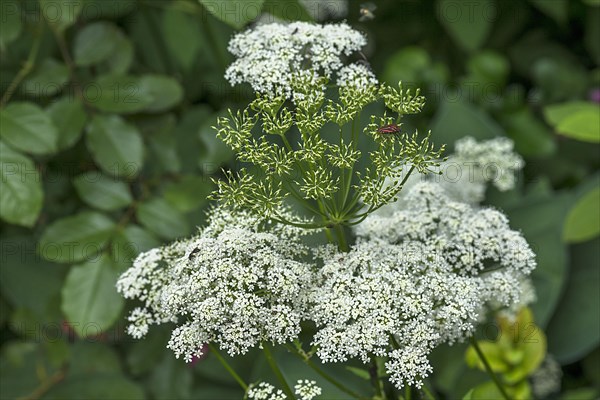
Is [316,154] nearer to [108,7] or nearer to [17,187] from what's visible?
[17,187]

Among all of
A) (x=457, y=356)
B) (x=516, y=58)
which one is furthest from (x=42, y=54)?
(x=516, y=58)

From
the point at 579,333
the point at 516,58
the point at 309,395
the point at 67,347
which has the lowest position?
the point at 67,347

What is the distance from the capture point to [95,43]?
1968 millimetres

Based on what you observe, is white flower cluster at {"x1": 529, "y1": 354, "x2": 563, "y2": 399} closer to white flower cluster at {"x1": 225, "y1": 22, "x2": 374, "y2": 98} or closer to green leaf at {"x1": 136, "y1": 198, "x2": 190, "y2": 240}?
green leaf at {"x1": 136, "y1": 198, "x2": 190, "y2": 240}

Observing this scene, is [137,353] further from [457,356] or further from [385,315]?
[385,315]

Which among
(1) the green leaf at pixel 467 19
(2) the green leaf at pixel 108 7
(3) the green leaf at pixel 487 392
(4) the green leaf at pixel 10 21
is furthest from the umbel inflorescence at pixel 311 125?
(1) the green leaf at pixel 467 19

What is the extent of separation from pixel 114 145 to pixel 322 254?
823 millimetres

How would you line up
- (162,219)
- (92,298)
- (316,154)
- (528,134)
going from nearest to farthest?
(316,154) < (92,298) < (162,219) < (528,134)

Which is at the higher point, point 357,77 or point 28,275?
point 357,77

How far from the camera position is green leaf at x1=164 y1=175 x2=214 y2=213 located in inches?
76.5

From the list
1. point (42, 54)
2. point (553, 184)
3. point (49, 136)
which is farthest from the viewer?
point (553, 184)

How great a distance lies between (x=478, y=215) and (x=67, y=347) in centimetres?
139

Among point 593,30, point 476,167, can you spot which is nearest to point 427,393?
point 476,167

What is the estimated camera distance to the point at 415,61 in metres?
2.41
